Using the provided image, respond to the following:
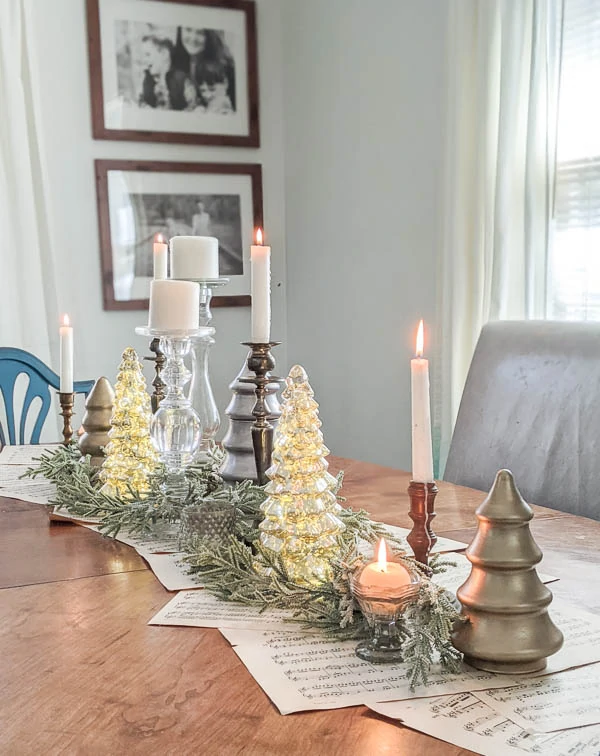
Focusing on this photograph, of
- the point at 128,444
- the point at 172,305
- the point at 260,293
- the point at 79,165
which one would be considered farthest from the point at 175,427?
the point at 79,165

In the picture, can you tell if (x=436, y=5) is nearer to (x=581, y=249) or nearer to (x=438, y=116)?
(x=438, y=116)

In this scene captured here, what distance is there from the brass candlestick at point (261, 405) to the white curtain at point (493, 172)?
147cm

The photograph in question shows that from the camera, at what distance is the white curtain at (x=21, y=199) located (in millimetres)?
3281

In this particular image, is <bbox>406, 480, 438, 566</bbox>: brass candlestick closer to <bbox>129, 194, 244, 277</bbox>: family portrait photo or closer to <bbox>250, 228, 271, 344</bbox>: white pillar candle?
<bbox>250, 228, 271, 344</bbox>: white pillar candle

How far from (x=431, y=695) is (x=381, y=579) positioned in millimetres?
100

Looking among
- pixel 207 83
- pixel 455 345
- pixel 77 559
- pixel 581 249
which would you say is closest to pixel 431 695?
pixel 77 559

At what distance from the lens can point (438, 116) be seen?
2.87 metres

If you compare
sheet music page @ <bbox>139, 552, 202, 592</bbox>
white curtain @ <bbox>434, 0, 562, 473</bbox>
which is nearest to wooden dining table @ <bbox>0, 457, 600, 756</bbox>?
sheet music page @ <bbox>139, 552, 202, 592</bbox>

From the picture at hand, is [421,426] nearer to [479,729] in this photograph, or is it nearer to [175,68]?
[479,729]

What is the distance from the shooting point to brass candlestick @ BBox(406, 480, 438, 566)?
0.80m

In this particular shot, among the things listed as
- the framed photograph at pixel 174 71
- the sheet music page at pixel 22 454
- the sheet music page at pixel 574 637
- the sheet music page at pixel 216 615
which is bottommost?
the sheet music page at pixel 22 454

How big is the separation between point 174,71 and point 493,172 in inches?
65.7

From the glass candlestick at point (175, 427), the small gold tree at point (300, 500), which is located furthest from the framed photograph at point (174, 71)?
the small gold tree at point (300, 500)

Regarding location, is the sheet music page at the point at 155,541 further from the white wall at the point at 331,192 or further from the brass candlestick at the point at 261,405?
the white wall at the point at 331,192
